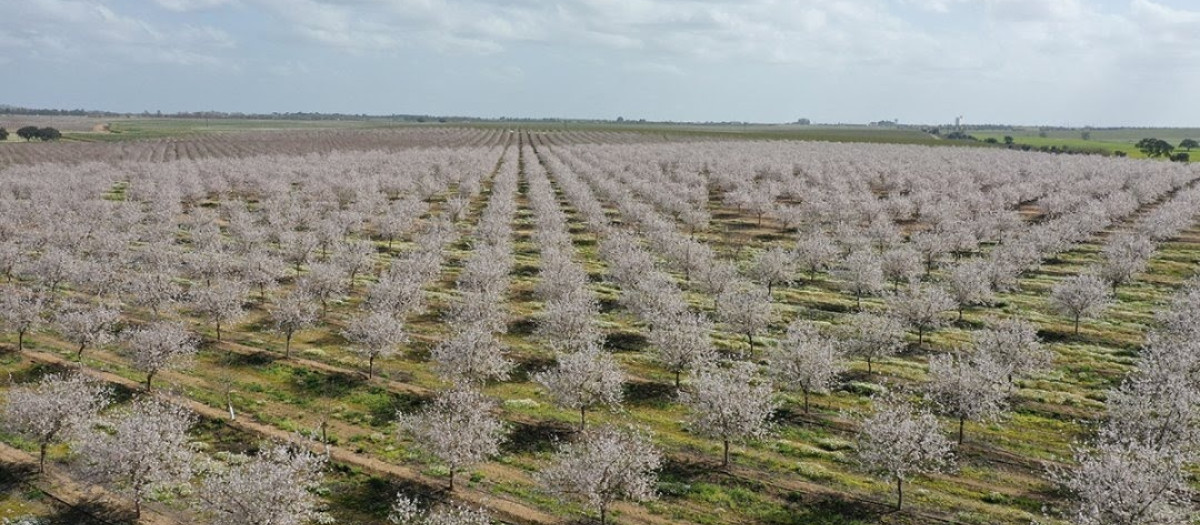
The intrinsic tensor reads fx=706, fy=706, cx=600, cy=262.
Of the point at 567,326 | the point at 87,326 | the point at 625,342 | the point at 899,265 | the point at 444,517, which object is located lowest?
the point at 625,342

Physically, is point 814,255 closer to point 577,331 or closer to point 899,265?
point 899,265

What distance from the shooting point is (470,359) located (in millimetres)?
53500

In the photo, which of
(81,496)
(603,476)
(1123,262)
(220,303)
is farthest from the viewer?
(1123,262)

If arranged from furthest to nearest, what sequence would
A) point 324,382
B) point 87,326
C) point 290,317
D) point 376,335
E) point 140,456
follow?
1. point 290,317
2. point 324,382
3. point 376,335
4. point 87,326
5. point 140,456

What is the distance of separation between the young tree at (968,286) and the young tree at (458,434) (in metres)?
51.2

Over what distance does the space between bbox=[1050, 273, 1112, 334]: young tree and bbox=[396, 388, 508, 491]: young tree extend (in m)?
55.8

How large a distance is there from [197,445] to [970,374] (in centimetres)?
5023

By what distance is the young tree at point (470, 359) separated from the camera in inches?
2100

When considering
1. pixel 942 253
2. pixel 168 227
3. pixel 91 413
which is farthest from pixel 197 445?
pixel 942 253

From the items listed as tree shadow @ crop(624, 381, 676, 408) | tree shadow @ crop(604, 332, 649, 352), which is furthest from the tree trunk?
tree shadow @ crop(604, 332, 649, 352)

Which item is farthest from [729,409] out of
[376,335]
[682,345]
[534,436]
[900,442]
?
[376,335]

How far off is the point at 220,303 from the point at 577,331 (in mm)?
32280

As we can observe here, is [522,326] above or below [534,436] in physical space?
above

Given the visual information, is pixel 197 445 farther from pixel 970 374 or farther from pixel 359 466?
pixel 970 374
